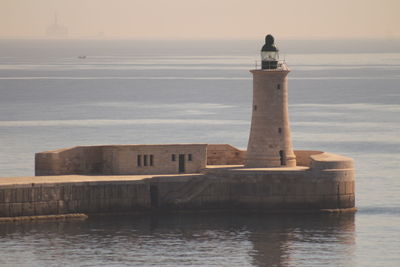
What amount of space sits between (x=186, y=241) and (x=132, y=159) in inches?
362

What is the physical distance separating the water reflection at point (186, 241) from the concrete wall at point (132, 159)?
360cm

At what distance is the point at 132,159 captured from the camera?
2808 inches

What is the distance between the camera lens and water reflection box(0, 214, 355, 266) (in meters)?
59.3

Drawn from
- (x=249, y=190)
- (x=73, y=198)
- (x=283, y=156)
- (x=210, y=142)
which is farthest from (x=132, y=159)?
(x=210, y=142)

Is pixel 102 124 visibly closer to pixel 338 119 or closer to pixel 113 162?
pixel 338 119

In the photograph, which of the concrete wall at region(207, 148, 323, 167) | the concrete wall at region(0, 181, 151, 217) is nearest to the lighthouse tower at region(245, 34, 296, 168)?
the concrete wall at region(207, 148, 323, 167)

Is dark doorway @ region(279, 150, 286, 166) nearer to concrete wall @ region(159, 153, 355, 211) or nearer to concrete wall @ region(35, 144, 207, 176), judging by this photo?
concrete wall @ region(159, 153, 355, 211)

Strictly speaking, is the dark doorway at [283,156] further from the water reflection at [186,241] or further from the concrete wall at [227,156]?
the water reflection at [186,241]

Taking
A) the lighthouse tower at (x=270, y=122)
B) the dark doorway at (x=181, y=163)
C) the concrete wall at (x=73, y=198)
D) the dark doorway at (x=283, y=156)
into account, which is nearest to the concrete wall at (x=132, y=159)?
the dark doorway at (x=181, y=163)

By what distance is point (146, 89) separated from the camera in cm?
19338

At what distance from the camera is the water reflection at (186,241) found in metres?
59.3

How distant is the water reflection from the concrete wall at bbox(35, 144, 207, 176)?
3603 mm

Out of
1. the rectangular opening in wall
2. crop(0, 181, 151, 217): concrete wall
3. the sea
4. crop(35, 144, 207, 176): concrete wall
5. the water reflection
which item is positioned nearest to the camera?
the water reflection

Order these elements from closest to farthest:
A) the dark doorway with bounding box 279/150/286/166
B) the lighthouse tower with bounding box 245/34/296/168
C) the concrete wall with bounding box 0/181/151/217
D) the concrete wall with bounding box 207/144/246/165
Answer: the concrete wall with bounding box 0/181/151/217 → the lighthouse tower with bounding box 245/34/296/168 → the dark doorway with bounding box 279/150/286/166 → the concrete wall with bounding box 207/144/246/165
